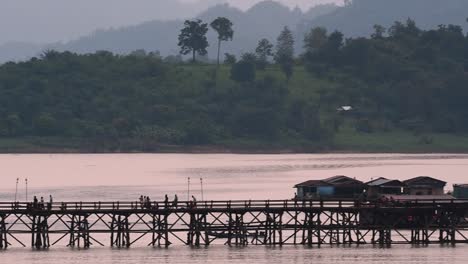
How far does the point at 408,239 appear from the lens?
310 feet

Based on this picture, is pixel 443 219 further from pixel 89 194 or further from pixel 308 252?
pixel 89 194

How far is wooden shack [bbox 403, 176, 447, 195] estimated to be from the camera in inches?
4267

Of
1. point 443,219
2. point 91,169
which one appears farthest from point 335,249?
point 91,169

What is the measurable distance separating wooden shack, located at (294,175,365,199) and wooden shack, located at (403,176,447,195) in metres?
4.34

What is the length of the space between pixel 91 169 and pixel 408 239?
109182 millimetres

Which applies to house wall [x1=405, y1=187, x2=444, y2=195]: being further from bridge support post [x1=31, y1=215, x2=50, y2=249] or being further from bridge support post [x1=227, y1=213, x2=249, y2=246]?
bridge support post [x1=31, y1=215, x2=50, y2=249]

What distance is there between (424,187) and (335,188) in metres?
7.55

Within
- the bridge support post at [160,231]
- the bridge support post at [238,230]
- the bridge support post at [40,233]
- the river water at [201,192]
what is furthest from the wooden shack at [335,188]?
the bridge support post at [40,233]

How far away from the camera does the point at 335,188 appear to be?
4441 inches

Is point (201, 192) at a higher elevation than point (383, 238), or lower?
higher

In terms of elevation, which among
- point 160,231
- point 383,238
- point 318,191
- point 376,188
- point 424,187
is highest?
point 424,187

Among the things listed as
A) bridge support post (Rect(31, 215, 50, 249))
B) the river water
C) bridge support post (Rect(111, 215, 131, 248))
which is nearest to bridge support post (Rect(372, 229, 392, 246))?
the river water

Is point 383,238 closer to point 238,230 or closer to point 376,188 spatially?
point 238,230

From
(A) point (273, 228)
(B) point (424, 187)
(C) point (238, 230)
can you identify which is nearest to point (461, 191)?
(B) point (424, 187)
